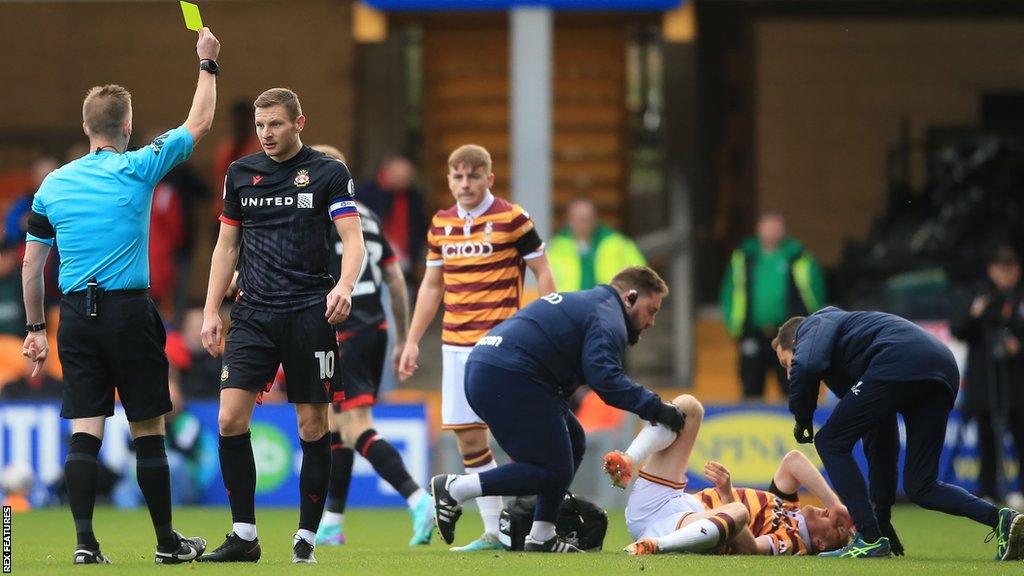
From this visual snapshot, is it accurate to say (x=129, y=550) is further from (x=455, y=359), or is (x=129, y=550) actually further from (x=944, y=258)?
(x=944, y=258)

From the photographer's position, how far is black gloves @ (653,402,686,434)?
8.48m

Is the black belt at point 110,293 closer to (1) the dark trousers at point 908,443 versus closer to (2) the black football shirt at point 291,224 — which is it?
(2) the black football shirt at point 291,224

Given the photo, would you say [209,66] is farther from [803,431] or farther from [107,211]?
[803,431]

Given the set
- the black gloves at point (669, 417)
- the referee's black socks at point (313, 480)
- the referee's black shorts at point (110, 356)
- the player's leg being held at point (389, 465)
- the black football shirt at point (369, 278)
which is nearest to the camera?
the referee's black shorts at point (110, 356)

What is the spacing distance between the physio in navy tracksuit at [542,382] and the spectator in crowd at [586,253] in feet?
22.0

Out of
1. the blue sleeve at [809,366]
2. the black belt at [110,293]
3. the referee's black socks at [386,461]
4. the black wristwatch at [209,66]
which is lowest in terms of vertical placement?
the referee's black socks at [386,461]

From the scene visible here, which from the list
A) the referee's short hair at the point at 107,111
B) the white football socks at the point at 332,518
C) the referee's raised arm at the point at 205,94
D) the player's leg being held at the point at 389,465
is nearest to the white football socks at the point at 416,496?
the player's leg being held at the point at 389,465

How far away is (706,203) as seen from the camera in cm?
2103

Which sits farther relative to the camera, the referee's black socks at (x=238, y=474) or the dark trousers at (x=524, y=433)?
the dark trousers at (x=524, y=433)

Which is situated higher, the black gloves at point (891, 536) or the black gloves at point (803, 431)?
the black gloves at point (803, 431)

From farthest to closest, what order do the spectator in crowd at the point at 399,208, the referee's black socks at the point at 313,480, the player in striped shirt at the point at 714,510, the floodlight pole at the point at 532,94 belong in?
the spectator in crowd at the point at 399,208 → the floodlight pole at the point at 532,94 → the player in striped shirt at the point at 714,510 → the referee's black socks at the point at 313,480

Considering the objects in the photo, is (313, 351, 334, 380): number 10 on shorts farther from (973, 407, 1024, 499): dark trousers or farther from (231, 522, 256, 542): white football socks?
(973, 407, 1024, 499): dark trousers

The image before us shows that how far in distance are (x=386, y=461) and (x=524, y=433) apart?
6.03 ft

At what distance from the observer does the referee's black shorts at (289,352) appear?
787 centimetres
